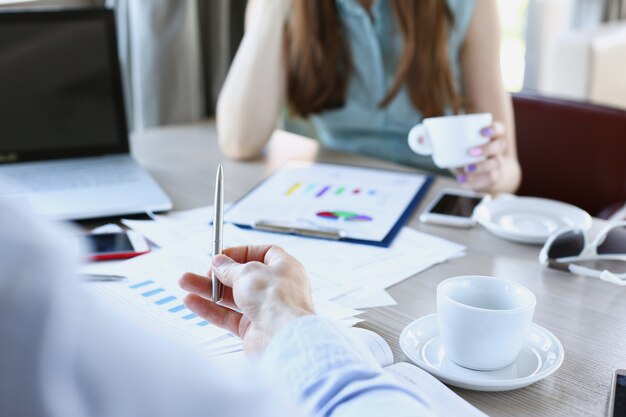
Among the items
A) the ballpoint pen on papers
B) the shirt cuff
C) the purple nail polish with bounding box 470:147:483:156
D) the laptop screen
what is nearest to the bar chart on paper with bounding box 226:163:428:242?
the purple nail polish with bounding box 470:147:483:156

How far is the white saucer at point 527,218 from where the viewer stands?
3.71ft

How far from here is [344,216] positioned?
1.21m

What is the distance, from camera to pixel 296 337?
0.59 metres

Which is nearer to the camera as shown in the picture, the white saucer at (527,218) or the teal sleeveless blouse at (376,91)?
the white saucer at (527,218)

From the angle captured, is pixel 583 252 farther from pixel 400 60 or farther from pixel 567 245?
pixel 400 60

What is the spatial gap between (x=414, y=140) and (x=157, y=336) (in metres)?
0.97

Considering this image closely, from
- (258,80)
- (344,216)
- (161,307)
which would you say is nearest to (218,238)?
(161,307)

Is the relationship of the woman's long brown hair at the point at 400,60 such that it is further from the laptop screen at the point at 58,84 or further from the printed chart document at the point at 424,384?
the printed chart document at the point at 424,384

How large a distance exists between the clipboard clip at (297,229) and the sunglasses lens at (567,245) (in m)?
0.30

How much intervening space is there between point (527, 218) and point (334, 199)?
0.32 m

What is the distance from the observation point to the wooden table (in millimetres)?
756

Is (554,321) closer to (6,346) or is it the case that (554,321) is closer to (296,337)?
(296,337)

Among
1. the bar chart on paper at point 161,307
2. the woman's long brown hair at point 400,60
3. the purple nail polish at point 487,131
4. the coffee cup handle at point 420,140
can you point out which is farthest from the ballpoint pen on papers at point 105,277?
the woman's long brown hair at point 400,60

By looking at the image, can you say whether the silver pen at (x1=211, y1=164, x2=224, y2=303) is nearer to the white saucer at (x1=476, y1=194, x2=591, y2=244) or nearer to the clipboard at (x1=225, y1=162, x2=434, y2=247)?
the clipboard at (x1=225, y1=162, x2=434, y2=247)
